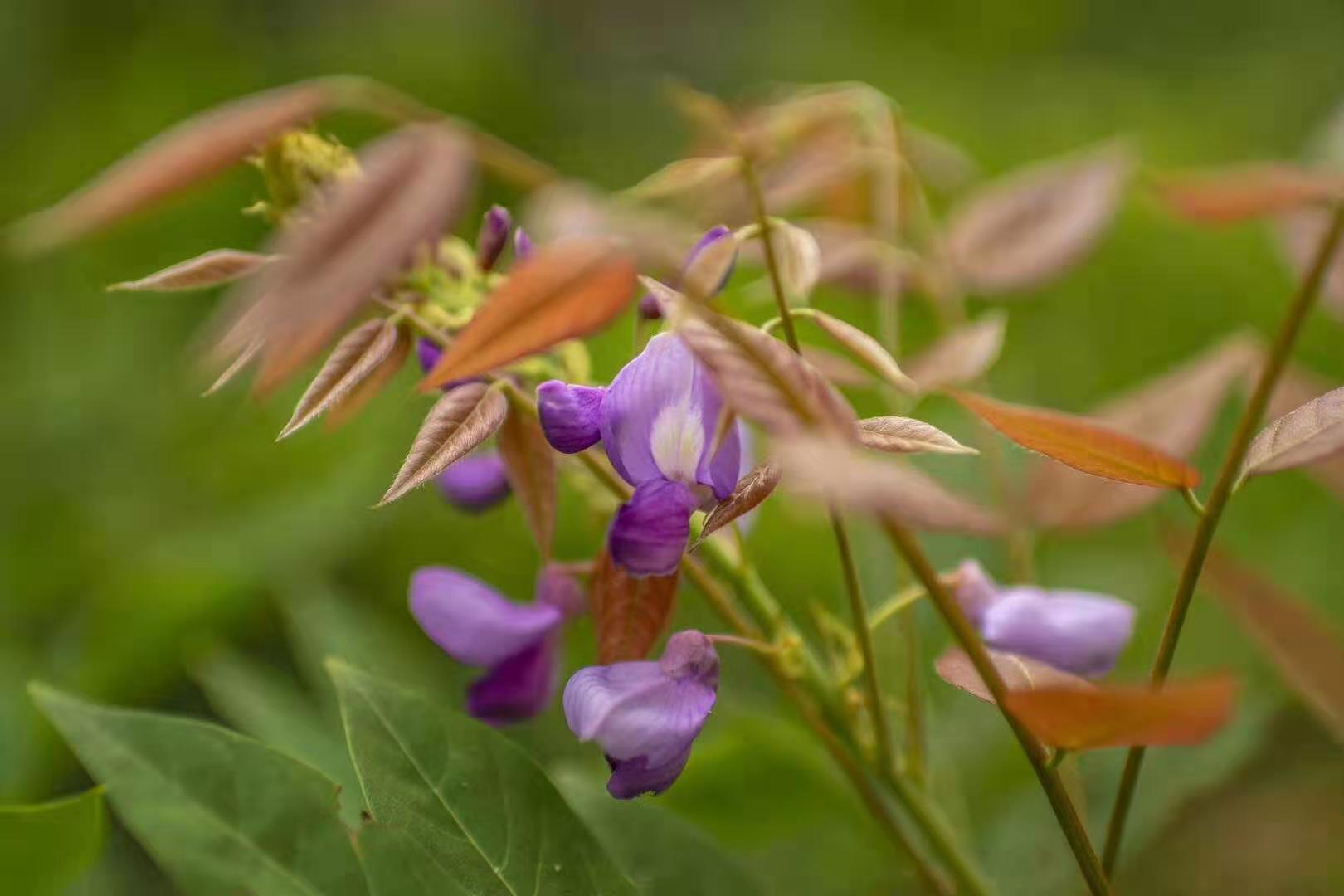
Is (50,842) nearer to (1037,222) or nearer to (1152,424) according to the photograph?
(1152,424)

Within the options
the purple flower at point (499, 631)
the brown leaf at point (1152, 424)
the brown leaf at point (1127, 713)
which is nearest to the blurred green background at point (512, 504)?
the purple flower at point (499, 631)

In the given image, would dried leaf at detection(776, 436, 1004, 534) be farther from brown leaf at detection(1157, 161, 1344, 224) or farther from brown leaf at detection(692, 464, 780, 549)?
brown leaf at detection(1157, 161, 1344, 224)

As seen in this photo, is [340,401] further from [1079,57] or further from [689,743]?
[1079,57]

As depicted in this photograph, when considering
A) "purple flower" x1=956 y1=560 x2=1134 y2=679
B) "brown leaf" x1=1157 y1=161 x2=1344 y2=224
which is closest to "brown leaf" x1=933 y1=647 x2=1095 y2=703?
"purple flower" x1=956 y1=560 x2=1134 y2=679

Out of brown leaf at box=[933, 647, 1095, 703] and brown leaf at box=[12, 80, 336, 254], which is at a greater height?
brown leaf at box=[12, 80, 336, 254]

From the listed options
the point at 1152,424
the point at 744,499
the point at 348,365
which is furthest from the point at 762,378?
the point at 1152,424

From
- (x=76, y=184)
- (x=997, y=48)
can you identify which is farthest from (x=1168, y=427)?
(x=997, y=48)
